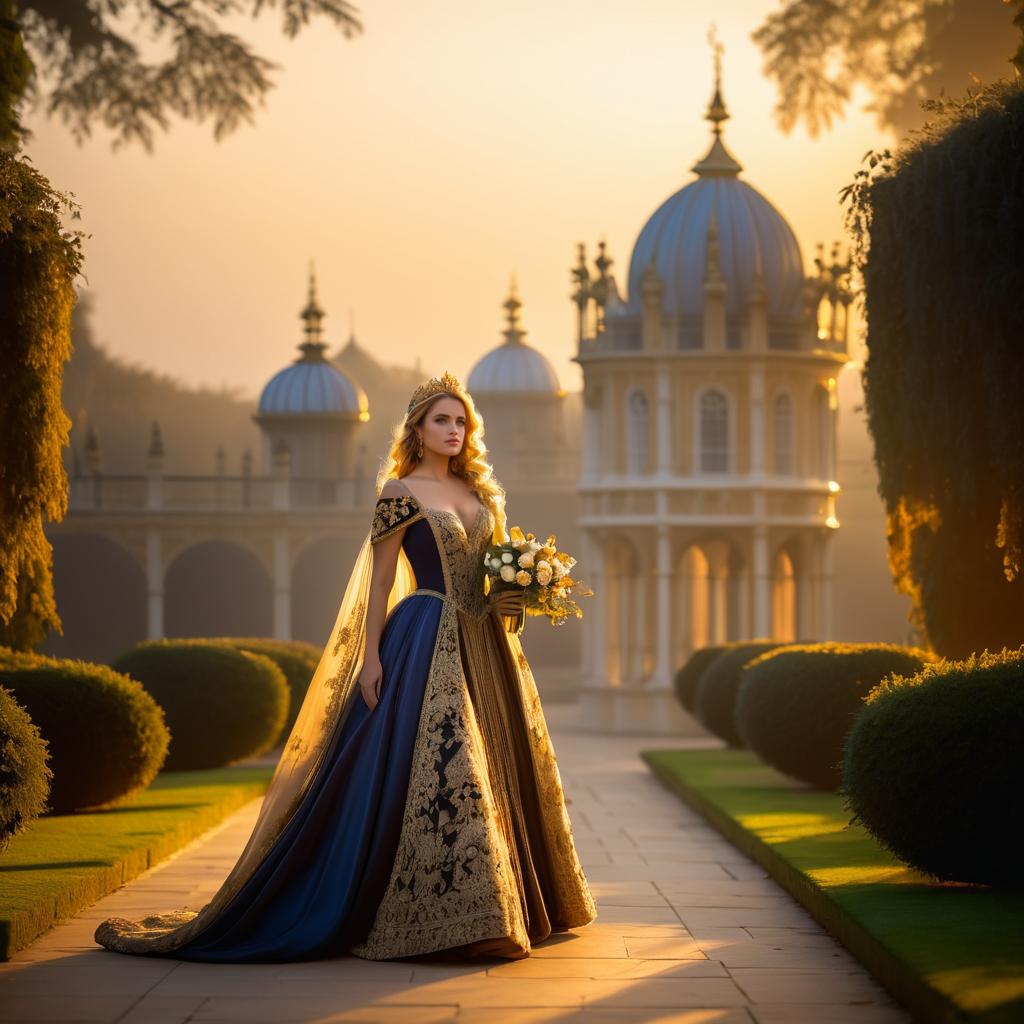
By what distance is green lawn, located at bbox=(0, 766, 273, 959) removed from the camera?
8641 millimetres

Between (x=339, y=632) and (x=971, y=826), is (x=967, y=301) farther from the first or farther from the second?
(x=339, y=632)

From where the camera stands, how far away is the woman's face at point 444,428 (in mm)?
8461

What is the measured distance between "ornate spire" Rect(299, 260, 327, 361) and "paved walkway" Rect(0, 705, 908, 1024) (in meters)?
39.4

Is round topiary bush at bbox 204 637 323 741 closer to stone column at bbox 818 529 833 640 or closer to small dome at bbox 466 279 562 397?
stone column at bbox 818 529 833 640

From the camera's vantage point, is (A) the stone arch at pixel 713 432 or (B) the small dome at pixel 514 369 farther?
(B) the small dome at pixel 514 369

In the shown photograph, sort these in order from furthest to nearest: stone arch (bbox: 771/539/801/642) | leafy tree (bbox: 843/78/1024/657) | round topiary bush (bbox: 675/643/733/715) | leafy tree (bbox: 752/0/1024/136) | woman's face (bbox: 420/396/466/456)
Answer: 1. stone arch (bbox: 771/539/801/642)
2. leafy tree (bbox: 752/0/1024/136)
3. round topiary bush (bbox: 675/643/733/715)
4. leafy tree (bbox: 843/78/1024/657)
5. woman's face (bbox: 420/396/466/456)

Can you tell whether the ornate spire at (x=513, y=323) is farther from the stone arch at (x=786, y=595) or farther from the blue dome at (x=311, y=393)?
the stone arch at (x=786, y=595)

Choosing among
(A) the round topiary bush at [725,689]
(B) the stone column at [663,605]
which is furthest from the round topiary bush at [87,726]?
(B) the stone column at [663,605]

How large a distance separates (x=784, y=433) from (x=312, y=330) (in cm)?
2023

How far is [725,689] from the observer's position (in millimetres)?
20703

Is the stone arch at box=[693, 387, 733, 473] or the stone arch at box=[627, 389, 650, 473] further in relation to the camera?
the stone arch at box=[627, 389, 650, 473]

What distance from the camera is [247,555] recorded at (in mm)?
47562

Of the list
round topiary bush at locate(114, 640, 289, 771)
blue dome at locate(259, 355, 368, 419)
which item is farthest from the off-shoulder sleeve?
blue dome at locate(259, 355, 368, 419)

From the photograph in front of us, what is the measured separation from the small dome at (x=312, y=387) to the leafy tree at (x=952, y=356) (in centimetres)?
3488
